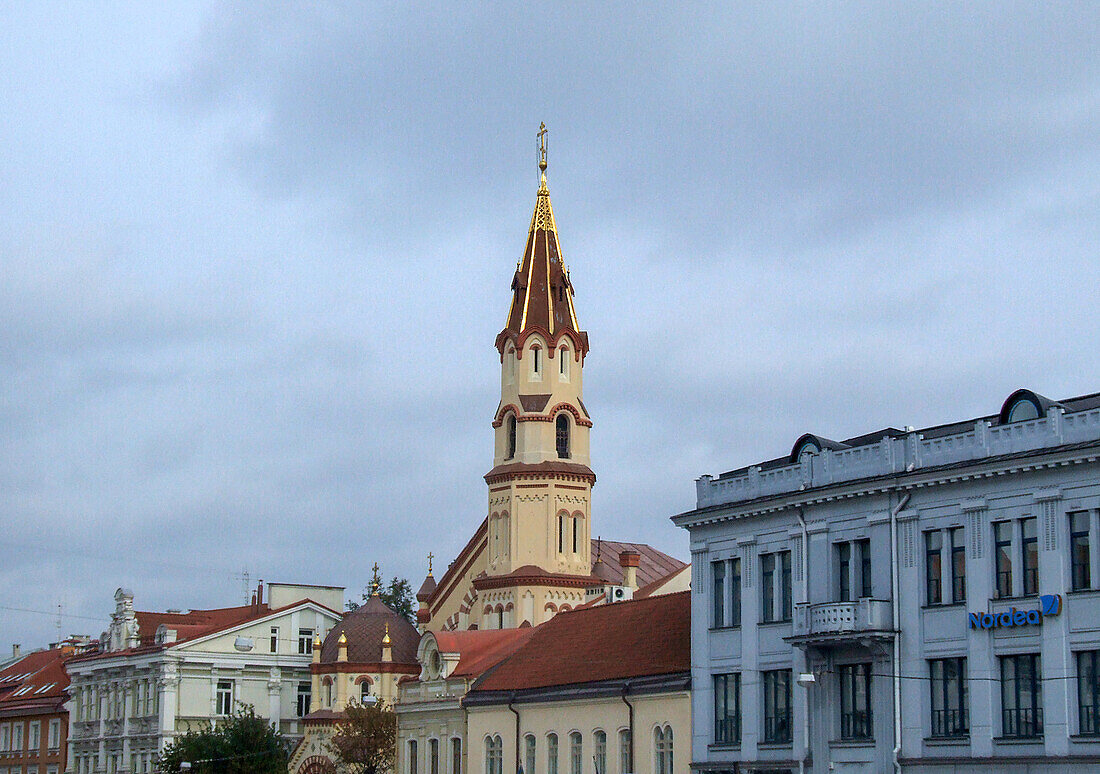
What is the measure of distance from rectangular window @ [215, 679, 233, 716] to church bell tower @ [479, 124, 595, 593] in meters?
16.0

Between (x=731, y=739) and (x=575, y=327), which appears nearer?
(x=731, y=739)

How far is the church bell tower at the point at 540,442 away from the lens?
3834 inches

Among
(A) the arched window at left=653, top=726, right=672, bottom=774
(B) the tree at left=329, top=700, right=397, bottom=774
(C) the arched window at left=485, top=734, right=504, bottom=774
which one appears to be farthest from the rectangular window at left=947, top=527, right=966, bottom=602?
(B) the tree at left=329, top=700, right=397, bottom=774

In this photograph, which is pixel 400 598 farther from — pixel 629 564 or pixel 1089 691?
pixel 1089 691

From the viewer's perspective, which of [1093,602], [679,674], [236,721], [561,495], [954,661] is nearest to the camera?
→ [1093,602]

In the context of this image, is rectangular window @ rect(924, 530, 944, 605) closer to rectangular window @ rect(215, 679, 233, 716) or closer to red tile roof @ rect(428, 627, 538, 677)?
red tile roof @ rect(428, 627, 538, 677)

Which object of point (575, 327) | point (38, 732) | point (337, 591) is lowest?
point (38, 732)

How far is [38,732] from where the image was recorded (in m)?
112

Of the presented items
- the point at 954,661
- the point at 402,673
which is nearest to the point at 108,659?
the point at 402,673

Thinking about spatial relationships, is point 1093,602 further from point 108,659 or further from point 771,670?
point 108,659

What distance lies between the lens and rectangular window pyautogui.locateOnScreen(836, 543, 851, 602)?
→ 51969 mm

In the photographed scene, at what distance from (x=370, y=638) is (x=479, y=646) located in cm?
1359

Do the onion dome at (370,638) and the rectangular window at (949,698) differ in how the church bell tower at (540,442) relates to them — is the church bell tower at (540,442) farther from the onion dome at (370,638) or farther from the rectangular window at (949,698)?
the rectangular window at (949,698)

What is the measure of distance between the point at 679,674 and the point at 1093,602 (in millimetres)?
18007
